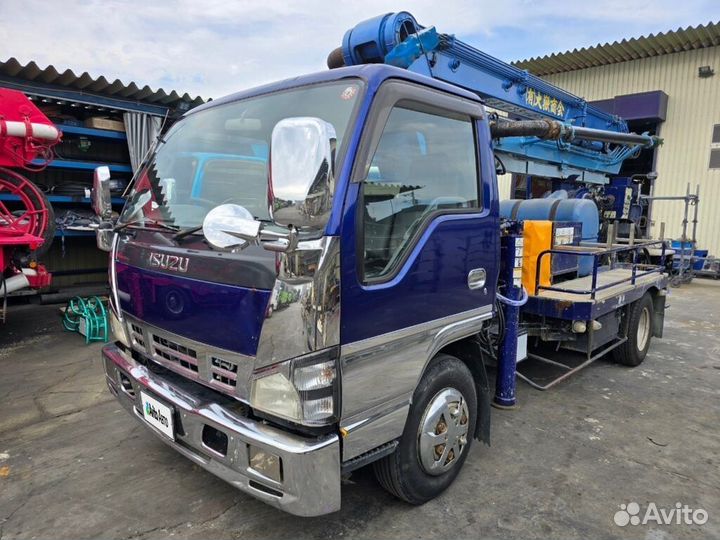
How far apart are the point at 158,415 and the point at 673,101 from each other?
52.9ft

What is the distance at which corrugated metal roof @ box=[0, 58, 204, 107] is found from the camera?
6.02 metres

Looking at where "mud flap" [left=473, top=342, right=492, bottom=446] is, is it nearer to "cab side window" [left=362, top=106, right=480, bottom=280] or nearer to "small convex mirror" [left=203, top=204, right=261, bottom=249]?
"cab side window" [left=362, top=106, right=480, bottom=280]

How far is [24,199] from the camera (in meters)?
5.55

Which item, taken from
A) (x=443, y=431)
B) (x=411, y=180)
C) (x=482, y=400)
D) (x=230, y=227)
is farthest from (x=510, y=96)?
(x=230, y=227)

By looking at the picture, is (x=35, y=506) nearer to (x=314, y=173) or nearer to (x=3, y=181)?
(x=314, y=173)

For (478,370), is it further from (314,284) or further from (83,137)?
(83,137)

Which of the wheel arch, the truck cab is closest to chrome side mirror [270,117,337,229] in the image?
the truck cab

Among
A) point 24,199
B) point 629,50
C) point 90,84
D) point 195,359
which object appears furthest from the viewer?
point 629,50

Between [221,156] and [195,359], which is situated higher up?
[221,156]

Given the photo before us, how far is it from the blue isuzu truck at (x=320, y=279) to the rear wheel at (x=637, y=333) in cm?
220

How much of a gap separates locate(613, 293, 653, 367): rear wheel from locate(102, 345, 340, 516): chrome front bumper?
4.14 meters

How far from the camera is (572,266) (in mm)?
4781

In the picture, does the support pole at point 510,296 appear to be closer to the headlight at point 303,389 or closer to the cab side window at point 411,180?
the cab side window at point 411,180

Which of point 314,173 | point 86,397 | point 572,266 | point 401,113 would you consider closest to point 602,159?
point 572,266
